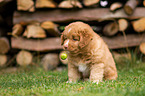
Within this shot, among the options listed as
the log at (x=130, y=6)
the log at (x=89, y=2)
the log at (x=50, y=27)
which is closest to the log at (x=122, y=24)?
the log at (x=130, y=6)

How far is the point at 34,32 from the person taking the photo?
4.89 metres

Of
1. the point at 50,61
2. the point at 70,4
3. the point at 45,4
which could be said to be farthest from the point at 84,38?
the point at 50,61

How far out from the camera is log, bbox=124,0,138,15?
4.50 meters

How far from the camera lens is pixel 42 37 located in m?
4.97

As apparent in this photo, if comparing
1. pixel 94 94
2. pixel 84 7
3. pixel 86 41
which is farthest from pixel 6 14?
pixel 94 94

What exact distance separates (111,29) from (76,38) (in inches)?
100

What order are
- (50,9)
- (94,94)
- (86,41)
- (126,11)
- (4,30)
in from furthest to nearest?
(4,30) → (50,9) → (126,11) → (86,41) → (94,94)

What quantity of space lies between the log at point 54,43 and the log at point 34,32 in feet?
0.64

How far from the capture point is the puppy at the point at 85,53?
8.27 ft

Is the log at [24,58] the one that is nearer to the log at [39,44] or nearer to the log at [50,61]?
the log at [39,44]

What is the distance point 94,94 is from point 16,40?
3.66 meters

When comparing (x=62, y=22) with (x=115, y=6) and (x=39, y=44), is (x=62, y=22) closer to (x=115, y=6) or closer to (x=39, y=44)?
(x=39, y=44)

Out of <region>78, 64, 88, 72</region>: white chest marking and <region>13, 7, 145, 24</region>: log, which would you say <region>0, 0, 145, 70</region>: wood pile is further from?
<region>78, 64, 88, 72</region>: white chest marking

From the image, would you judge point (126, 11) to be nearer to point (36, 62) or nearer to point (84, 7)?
point (84, 7)
